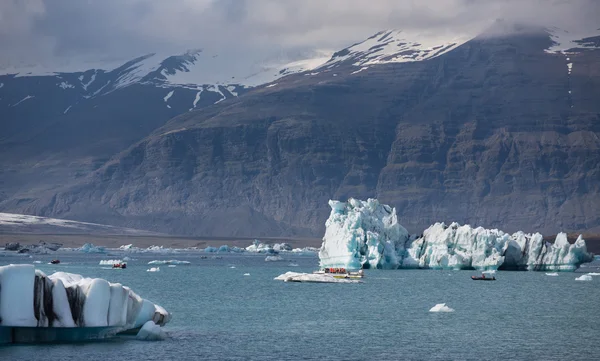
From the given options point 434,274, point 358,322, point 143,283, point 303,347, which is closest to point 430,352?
point 303,347

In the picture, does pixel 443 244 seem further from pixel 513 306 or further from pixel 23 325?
pixel 23 325

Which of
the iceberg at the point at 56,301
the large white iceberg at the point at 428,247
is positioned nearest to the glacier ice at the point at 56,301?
the iceberg at the point at 56,301

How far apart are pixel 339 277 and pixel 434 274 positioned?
23227 mm

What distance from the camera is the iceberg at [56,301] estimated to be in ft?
171

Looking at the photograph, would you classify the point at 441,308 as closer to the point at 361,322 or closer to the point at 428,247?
the point at 361,322

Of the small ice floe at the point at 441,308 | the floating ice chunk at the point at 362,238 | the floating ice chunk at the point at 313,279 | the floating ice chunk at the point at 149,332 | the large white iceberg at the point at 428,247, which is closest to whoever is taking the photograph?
the floating ice chunk at the point at 149,332

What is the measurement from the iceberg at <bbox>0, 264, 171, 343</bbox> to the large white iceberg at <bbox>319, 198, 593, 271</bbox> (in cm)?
8080

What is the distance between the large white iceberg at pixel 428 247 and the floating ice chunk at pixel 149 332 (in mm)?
77143

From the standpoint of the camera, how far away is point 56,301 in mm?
52812

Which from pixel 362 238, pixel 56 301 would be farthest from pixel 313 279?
pixel 56 301

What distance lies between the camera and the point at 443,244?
468 feet

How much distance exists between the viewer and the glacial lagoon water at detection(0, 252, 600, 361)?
186ft

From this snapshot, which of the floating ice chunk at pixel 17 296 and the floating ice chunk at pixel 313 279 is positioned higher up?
the floating ice chunk at pixel 17 296

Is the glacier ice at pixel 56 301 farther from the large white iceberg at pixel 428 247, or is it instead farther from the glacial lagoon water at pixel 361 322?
the large white iceberg at pixel 428 247
